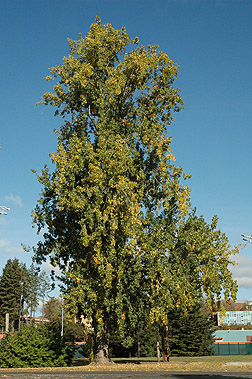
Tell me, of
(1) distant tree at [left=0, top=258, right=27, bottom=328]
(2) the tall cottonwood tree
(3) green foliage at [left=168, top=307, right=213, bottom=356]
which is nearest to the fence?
(3) green foliage at [left=168, top=307, right=213, bottom=356]

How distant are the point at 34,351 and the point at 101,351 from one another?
3.42 m

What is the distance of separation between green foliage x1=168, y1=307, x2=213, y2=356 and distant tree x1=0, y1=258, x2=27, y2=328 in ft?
161

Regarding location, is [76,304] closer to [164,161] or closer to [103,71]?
[164,161]

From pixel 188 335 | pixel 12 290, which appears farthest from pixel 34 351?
pixel 12 290

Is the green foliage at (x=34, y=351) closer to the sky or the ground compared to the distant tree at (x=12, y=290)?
closer to the ground

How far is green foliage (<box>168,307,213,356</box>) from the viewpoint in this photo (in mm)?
39906

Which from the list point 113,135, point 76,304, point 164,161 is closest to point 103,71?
point 113,135

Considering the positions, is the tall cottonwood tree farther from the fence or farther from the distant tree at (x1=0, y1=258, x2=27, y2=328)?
the distant tree at (x1=0, y1=258, x2=27, y2=328)

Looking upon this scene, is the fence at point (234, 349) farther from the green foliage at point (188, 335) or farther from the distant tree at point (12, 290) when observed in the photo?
the distant tree at point (12, 290)

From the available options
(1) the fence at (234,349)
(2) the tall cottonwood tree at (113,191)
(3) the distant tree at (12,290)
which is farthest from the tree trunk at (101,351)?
(3) the distant tree at (12,290)

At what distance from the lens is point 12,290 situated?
292 ft

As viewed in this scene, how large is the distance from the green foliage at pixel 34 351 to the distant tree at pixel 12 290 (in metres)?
60.7

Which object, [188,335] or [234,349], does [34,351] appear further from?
[234,349]

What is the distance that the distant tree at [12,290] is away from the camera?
84.6 m
